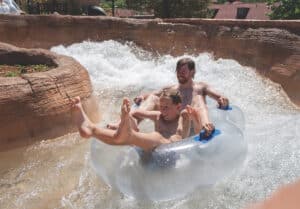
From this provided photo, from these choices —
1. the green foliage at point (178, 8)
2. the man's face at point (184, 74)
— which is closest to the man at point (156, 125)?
the man's face at point (184, 74)

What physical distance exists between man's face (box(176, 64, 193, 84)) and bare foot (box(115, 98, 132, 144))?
51.4 inches

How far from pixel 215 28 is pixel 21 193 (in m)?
5.33

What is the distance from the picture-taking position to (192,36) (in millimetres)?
8148

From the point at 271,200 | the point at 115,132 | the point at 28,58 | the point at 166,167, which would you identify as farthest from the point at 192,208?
the point at 28,58

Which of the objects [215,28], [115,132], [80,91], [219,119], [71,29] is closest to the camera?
[115,132]

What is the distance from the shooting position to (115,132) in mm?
3055

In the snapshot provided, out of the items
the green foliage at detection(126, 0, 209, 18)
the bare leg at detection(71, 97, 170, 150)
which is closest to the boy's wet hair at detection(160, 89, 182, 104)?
the bare leg at detection(71, 97, 170, 150)

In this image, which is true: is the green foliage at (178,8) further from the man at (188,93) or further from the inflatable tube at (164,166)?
the inflatable tube at (164,166)

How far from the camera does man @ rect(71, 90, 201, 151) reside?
3.03 metres

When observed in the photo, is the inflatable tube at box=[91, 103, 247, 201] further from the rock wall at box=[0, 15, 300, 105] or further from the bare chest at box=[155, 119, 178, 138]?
the rock wall at box=[0, 15, 300, 105]

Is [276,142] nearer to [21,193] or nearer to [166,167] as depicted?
[166,167]

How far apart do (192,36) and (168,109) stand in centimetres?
487

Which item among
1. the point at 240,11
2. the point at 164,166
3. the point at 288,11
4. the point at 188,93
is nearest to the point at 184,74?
the point at 188,93

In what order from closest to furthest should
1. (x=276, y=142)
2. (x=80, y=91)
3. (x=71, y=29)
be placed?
1. (x=276, y=142)
2. (x=80, y=91)
3. (x=71, y=29)
